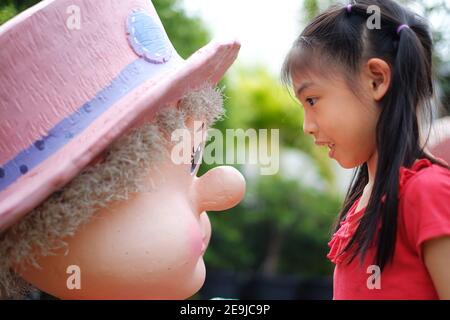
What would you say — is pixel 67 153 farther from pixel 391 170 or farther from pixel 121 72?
pixel 391 170

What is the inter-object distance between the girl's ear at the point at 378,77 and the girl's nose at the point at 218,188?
0.41 metres

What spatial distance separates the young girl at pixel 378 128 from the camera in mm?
1429

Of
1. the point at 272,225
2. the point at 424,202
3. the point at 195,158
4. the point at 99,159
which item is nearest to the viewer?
the point at 424,202

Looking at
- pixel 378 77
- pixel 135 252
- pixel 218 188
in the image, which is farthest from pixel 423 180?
pixel 135 252

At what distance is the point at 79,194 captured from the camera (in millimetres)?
1451

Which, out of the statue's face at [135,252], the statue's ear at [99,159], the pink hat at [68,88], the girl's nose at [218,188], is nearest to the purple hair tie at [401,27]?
the pink hat at [68,88]

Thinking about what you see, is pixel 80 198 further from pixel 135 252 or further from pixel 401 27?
pixel 401 27

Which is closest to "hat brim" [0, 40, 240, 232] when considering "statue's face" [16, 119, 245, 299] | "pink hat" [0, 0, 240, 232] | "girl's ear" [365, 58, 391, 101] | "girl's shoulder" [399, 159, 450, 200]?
"pink hat" [0, 0, 240, 232]

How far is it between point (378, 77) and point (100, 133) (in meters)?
0.67

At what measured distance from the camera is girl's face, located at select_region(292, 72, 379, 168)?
1.54m

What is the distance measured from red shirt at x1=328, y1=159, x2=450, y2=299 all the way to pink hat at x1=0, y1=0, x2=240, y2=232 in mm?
555

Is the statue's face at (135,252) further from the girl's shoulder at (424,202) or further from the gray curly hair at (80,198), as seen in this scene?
the girl's shoulder at (424,202)

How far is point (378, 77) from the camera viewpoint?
1.54 meters
